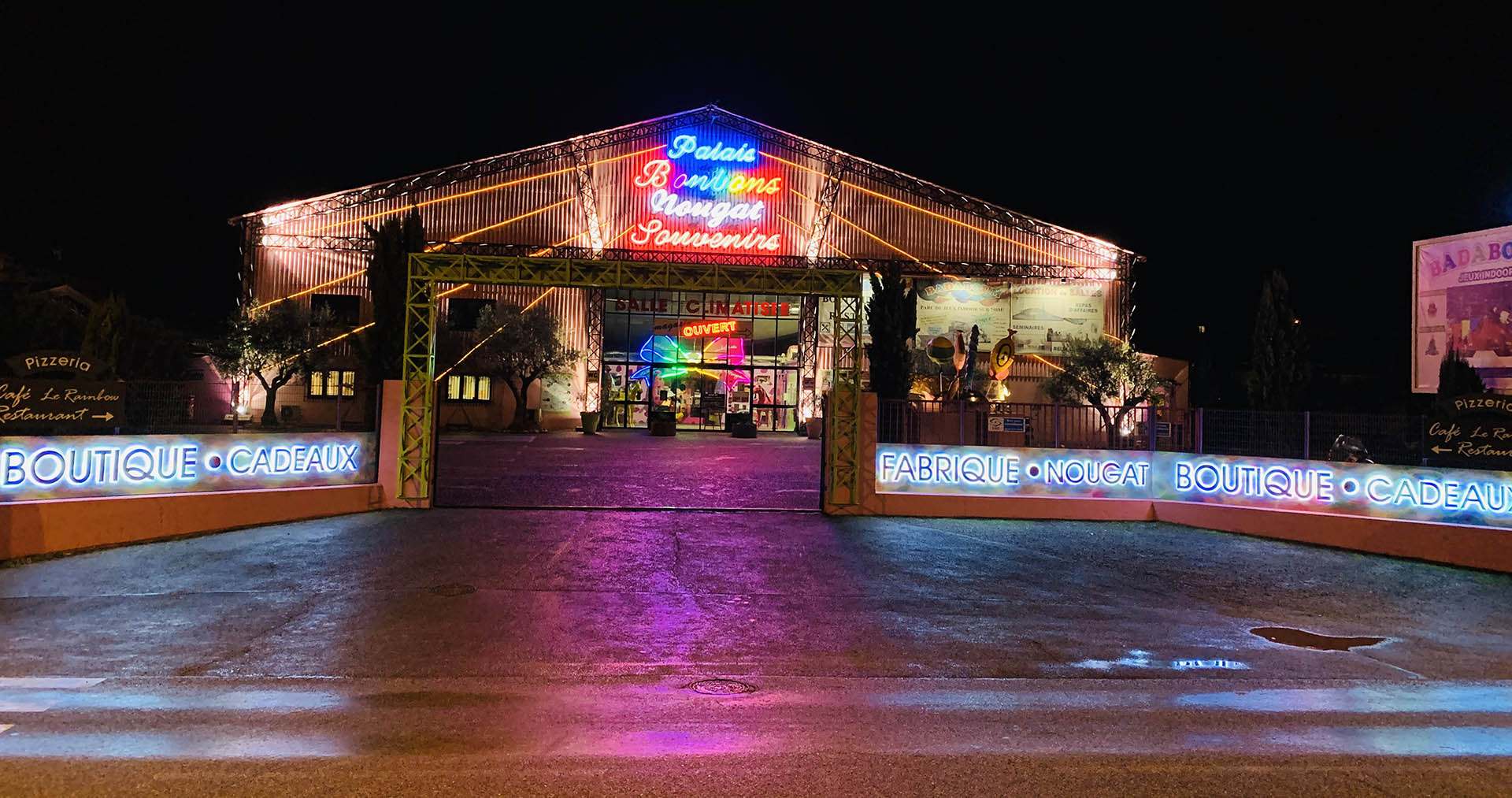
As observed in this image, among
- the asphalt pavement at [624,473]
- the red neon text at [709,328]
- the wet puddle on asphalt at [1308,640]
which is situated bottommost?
the wet puddle on asphalt at [1308,640]

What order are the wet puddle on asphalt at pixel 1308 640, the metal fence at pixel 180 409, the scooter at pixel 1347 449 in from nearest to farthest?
1. the wet puddle on asphalt at pixel 1308 640
2. the metal fence at pixel 180 409
3. the scooter at pixel 1347 449

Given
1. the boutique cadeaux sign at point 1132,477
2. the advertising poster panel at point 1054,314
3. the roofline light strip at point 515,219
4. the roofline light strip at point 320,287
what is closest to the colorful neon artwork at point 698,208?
the roofline light strip at point 515,219

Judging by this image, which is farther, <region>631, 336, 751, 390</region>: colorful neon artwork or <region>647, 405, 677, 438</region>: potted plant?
<region>631, 336, 751, 390</region>: colorful neon artwork

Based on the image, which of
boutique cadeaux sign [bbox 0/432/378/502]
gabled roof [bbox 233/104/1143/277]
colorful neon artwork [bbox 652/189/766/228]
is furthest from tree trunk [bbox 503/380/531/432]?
boutique cadeaux sign [bbox 0/432/378/502]

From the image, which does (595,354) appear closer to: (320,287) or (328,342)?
(328,342)

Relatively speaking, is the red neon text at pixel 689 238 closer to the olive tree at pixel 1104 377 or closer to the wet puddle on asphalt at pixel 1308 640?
the olive tree at pixel 1104 377

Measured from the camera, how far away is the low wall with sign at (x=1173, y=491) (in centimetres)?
1234

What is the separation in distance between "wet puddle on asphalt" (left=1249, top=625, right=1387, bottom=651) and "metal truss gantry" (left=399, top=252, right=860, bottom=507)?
776 centimetres

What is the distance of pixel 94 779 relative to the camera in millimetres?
4121

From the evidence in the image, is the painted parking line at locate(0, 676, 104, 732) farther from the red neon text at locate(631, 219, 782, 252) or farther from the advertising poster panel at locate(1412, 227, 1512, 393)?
the red neon text at locate(631, 219, 782, 252)

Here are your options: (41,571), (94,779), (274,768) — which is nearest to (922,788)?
(274,768)

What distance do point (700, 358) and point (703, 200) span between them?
7708mm

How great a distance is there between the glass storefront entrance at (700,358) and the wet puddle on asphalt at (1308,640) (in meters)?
33.5

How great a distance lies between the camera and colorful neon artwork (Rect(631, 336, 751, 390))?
135ft
